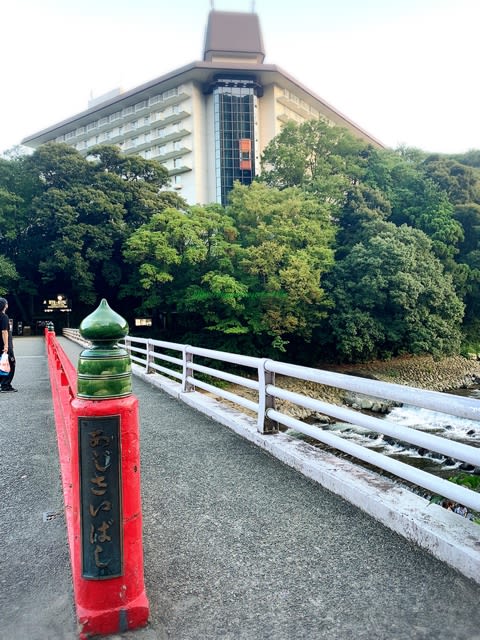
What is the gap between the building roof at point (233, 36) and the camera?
165ft

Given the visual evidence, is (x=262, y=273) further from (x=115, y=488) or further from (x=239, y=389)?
(x=115, y=488)

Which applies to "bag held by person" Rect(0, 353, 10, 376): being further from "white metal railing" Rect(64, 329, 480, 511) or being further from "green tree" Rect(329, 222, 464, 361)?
"green tree" Rect(329, 222, 464, 361)

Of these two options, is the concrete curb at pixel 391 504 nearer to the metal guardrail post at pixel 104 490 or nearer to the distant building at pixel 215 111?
the metal guardrail post at pixel 104 490

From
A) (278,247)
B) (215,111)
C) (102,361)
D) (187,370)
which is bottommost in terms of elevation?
(187,370)

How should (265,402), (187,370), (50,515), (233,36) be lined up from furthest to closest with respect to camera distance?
(233,36) → (187,370) → (265,402) → (50,515)

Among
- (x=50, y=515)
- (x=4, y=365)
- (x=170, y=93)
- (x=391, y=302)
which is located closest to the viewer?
(x=50, y=515)

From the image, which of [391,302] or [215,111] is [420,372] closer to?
[391,302]

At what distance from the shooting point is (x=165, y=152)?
5322 cm

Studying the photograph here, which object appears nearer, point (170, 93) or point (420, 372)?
point (420, 372)

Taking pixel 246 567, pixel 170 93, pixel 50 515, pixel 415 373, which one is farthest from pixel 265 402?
pixel 170 93

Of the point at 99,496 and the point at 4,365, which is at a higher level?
the point at 99,496

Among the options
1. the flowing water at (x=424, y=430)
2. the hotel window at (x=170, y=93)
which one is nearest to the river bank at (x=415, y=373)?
the flowing water at (x=424, y=430)

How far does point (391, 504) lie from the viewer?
113 inches

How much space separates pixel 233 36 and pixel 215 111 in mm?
9544
